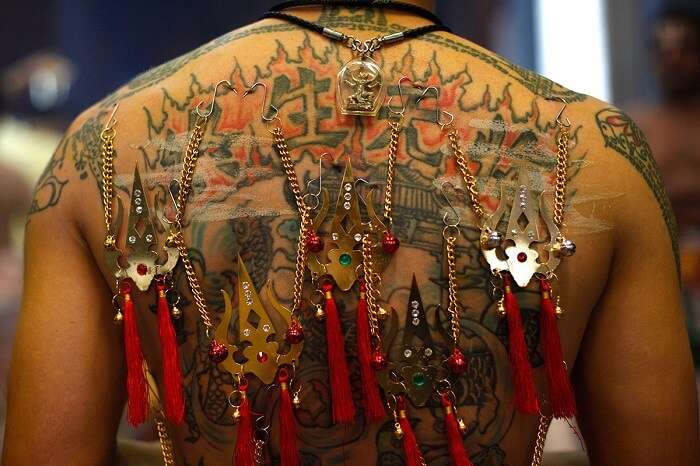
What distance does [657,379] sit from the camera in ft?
4.09

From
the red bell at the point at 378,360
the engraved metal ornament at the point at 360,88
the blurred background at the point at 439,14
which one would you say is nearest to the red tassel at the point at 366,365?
the red bell at the point at 378,360

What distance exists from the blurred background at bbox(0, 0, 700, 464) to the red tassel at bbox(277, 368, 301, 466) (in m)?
1.70

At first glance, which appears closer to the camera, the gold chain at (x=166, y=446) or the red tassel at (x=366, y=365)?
the red tassel at (x=366, y=365)

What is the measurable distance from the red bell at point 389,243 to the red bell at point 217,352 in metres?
0.25

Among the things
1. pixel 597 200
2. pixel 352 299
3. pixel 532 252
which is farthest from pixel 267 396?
pixel 597 200

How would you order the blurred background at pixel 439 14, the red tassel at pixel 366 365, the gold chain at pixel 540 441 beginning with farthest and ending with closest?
the blurred background at pixel 439 14 → the gold chain at pixel 540 441 → the red tassel at pixel 366 365

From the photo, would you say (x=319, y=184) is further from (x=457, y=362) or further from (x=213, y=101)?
(x=457, y=362)

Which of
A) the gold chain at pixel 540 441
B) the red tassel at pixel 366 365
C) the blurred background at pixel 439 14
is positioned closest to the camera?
the red tassel at pixel 366 365

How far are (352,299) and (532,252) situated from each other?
0.25 m

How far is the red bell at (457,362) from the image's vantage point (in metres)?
1.17

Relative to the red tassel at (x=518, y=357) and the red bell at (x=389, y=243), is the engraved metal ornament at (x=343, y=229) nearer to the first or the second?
the red bell at (x=389, y=243)

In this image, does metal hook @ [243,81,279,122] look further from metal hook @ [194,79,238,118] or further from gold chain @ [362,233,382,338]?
gold chain @ [362,233,382,338]

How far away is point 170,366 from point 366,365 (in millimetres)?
257

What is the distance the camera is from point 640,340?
4.05 ft
